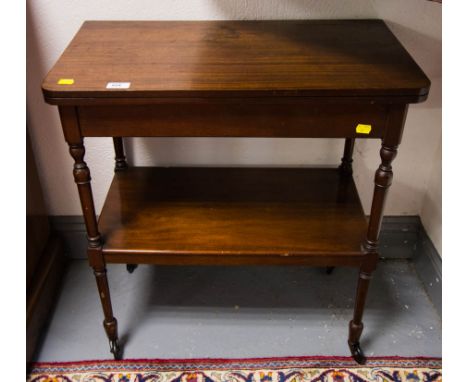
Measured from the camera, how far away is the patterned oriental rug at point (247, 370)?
59.6 inches

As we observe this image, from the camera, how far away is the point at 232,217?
4.83 ft

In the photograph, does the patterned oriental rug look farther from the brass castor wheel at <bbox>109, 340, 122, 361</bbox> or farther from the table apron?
the table apron

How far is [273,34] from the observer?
1.37 meters

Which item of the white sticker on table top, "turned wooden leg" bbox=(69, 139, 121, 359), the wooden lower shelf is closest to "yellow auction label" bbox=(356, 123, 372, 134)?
the wooden lower shelf

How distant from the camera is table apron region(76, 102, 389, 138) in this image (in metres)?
1.13

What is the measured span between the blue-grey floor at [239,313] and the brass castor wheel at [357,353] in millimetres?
40

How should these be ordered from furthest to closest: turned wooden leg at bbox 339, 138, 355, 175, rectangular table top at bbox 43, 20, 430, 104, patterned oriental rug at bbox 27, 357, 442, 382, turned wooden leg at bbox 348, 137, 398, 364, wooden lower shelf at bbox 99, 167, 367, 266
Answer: turned wooden leg at bbox 339, 138, 355, 175 < patterned oriental rug at bbox 27, 357, 442, 382 < wooden lower shelf at bbox 99, 167, 367, 266 < turned wooden leg at bbox 348, 137, 398, 364 < rectangular table top at bbox 43, 20, 430, 104

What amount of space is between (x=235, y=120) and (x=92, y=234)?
51cm

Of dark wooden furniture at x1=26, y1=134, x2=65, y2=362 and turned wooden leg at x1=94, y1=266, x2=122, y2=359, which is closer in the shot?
turned wooden leg at x1=94, y1=266, x2=122, y2=359

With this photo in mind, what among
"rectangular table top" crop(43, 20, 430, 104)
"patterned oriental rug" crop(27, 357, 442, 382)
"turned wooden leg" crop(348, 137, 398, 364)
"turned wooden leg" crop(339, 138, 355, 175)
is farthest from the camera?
"turned wooden leg" crop(339, 138, 355, 175)

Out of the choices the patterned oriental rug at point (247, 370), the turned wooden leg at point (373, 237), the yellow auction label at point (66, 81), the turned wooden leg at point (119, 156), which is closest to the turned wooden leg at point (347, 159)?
the turned wooden leg at point (373, 237)

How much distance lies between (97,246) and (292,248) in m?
0.53

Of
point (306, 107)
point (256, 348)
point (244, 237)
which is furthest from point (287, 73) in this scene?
point (256, 348)

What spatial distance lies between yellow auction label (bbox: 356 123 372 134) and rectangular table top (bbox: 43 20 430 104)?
8cm
